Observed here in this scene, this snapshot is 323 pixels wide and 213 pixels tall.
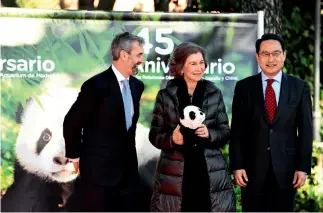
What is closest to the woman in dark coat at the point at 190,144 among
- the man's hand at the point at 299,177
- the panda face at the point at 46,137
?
the man's hand at the point at 299,177

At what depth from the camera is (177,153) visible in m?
4.64

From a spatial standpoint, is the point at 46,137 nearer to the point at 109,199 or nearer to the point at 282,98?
the point at 109,199

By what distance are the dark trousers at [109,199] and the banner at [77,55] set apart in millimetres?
483

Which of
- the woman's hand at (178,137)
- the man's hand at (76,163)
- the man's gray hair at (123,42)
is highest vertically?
the man's gray hair at (123,42)

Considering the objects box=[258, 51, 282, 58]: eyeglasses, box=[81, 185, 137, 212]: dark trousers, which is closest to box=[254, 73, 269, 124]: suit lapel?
box=[258, 51, 282, 58]: eyeglasses

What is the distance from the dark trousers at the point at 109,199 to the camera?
4.98 meters

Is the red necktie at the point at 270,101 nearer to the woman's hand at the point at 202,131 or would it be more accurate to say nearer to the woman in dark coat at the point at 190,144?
the woman in dark coat at the point at 190,144

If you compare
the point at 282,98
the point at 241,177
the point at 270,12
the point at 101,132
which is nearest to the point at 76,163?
the point at 101,132

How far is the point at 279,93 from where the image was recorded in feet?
15.6

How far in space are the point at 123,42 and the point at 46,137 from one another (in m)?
0.96

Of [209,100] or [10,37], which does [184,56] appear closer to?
[209,100]

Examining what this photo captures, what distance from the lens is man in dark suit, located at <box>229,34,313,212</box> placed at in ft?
15.4

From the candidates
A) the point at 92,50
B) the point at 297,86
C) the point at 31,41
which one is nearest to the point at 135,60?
the point at 92,50

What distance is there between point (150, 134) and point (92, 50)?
85 cm
